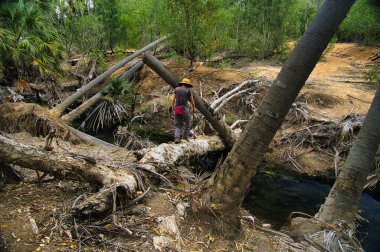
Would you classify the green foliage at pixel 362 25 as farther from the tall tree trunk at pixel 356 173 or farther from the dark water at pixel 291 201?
the tall tree trunk at pixel 356 173

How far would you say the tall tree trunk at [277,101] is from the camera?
360 centimetres

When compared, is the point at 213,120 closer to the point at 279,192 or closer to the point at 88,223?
the point at 279,192

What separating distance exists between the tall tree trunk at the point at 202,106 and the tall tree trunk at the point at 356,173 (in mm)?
3256

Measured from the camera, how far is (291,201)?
326 inches

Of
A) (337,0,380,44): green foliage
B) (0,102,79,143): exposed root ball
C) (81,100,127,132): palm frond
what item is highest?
(337,0,380,44): green foliage

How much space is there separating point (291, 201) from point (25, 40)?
9.12m

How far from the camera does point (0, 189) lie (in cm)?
444

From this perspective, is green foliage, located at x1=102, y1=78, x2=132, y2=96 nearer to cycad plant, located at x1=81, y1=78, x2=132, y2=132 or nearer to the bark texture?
cycad plant, located at x1=81, y1=78, x2=132, y2=132

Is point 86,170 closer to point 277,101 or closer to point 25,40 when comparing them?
point 277,101

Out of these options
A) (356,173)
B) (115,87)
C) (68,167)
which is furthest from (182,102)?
(115,87)

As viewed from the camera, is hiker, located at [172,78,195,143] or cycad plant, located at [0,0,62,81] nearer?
hiker, located at [172,78,195,143]

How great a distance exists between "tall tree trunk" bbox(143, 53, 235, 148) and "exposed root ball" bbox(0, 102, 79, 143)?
3.84 metres

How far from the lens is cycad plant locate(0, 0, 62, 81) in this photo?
917 cm

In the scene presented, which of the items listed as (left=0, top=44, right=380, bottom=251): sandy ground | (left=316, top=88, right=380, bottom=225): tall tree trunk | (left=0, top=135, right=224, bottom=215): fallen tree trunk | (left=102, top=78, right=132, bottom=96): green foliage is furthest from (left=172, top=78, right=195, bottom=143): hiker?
(left=102, top=78, right=132, bottom=96): green foliage
